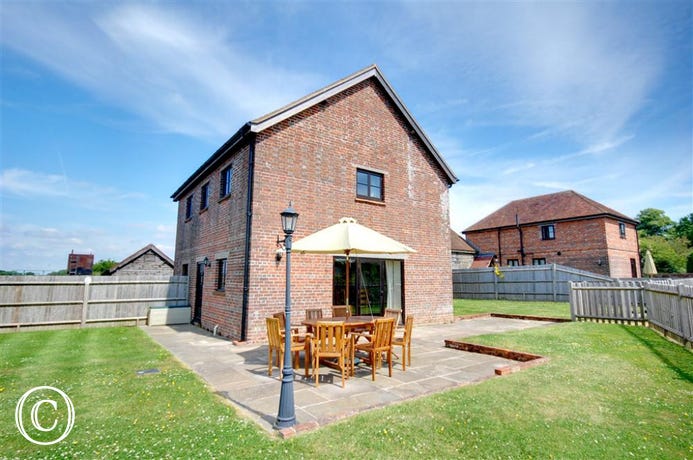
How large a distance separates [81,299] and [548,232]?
31981 mm

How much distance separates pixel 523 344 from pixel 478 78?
28.0ft

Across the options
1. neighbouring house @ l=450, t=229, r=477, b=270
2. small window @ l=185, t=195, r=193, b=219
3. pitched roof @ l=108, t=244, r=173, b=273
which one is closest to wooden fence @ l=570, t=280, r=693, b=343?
small window @ l=185, t=195, r=193, b=219

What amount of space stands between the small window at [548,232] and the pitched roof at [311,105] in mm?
20090

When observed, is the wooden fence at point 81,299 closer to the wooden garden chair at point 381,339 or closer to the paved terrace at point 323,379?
the paved terrace at point 323,379

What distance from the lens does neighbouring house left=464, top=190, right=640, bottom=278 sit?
26.8m

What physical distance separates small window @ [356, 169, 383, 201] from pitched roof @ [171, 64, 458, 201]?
8.66 ft

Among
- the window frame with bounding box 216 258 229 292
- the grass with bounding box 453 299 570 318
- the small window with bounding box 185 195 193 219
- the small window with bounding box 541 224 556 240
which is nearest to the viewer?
the window frame with bounding box 216 258 229 292

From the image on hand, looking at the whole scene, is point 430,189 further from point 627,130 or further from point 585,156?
point 585,156

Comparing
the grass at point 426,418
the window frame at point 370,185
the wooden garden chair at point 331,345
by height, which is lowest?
the grass at point 426,418

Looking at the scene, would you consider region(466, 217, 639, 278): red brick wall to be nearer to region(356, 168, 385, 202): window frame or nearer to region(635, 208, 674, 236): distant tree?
region(356, 168, 385, 202): window frame

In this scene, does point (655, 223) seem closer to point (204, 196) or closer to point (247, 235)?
point (204, 196)

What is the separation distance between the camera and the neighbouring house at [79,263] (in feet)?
93.1

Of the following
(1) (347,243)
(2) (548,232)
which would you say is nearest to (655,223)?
(2) (548,232)

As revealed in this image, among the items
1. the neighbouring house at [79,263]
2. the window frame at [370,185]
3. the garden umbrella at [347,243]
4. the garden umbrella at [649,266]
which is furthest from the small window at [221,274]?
the garden umbrella at [649,266]
